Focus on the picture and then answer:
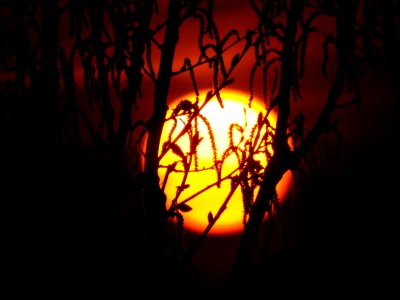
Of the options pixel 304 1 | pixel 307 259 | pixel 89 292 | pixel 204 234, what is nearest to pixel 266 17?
pixel 304 1

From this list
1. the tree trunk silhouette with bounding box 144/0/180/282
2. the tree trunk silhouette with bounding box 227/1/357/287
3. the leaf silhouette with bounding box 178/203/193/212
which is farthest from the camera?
the leaf silhouette with bounding box 178/203/193/212

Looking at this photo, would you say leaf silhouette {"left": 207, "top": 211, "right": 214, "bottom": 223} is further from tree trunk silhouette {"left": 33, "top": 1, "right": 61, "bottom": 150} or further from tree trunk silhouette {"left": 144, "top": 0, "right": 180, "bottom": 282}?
tree trunk silhouette {"left": 33, "top": 1, "right": 61, "bottom": 150}

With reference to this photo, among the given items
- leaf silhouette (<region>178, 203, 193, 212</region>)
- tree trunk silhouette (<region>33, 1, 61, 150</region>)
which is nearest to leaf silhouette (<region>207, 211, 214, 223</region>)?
leaf silhouette (<region>178, 203, 193, 212</region>)

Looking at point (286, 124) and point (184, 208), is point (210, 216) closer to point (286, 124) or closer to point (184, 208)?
point (184, 208)

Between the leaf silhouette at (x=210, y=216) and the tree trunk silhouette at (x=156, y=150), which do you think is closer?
the tree trunk silhouette at (x=156, y=150)

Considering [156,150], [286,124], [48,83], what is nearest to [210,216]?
[156,150]

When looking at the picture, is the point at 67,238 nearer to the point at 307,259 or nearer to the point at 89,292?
the point at 89,292

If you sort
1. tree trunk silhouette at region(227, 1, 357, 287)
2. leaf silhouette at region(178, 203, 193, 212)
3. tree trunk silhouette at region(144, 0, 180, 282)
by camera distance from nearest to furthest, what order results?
tree trunk silhouette at region(227, 1, 357, 287)
tree trunk silhouette at region(144, 0, 180, 282)
leaf silhouette at region(178, 203, 193, 212)

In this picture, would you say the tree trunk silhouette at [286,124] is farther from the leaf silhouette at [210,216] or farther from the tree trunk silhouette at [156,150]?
the tree trunk silhouette at [156,150]

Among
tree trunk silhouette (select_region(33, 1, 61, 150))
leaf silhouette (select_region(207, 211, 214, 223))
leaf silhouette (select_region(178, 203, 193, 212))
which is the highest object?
tree trunk silhouette (select_region(33, 1, 61, 150))

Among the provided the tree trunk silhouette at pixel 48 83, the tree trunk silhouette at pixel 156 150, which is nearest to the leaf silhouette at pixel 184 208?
the tree trunk silhouette at pixel 156 150

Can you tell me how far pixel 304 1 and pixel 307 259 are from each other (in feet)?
25.8

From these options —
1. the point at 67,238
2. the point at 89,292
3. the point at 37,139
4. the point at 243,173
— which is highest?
the point at 37,139

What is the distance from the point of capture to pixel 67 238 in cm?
212
